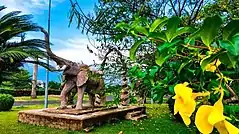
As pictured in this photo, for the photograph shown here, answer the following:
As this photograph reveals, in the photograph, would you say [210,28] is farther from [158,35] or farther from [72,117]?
[72,117]

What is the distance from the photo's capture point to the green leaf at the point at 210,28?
34 cm

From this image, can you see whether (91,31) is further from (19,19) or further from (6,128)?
(6,128)

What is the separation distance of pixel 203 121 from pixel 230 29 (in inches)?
4.3

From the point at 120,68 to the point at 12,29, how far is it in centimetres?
279

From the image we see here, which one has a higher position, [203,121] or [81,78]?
[81,78]

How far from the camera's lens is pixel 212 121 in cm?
34

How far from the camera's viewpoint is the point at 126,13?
12.7ft

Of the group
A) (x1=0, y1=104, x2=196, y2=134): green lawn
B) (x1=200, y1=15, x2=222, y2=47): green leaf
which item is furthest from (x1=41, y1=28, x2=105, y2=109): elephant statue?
(x1=200, y1=15, x2=222, y2=47): green leaf

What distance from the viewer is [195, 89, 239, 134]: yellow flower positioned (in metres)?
0.34

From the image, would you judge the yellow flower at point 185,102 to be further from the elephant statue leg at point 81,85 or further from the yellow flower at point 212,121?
the elephant statue leg at point 81,85

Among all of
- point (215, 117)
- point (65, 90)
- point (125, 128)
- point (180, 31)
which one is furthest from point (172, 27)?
point (65, 90)

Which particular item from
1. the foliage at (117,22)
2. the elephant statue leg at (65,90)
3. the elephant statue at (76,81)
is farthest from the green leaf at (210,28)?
the elephant statue leg at (65,90)

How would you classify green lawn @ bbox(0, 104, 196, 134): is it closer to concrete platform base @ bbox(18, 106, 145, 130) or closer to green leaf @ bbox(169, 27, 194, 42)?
concrete platform base @ bbox(18, 106, 145, 130)

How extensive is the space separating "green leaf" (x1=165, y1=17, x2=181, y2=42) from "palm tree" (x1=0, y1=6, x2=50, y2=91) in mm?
4890
